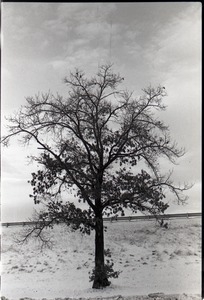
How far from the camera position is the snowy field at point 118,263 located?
451 inches

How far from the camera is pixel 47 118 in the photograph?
12.7 m

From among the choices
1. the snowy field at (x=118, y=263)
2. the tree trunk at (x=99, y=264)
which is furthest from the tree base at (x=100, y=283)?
the snowy field at (x=118, y=263)

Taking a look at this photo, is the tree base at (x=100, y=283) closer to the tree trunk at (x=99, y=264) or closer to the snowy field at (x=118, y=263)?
the tree trunk at (x=99, y=264)

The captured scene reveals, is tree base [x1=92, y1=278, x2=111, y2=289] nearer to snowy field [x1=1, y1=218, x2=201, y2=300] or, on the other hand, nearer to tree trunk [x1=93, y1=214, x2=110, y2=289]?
tree trunk [x1=93, y1=214, x2=110, y2=289]

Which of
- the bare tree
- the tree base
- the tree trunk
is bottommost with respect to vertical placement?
the tree base

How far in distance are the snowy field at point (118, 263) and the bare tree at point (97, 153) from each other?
1.23m

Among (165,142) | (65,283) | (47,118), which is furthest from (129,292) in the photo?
(47,118)

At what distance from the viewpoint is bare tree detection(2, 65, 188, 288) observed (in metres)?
12.3

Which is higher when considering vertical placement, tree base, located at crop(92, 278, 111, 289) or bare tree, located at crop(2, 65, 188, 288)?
bare tree, located at crop(2, 65, 188, 288)

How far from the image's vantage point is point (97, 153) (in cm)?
1286

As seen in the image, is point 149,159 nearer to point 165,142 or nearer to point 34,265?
point 165,142

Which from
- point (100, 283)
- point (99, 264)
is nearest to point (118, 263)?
point (99, 264)

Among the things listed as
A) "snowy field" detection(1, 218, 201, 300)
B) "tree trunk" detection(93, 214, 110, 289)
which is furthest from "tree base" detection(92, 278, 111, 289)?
"snowy field" detection(1, 218, 201, 300)

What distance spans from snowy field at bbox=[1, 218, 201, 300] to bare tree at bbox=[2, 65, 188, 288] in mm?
1225
